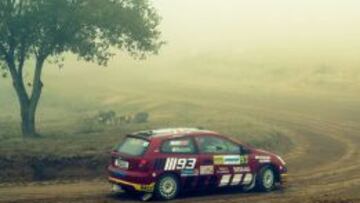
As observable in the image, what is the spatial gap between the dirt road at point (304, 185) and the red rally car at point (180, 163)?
42 centimetres

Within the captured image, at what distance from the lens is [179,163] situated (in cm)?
1655

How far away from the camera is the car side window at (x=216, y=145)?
17.1 meters

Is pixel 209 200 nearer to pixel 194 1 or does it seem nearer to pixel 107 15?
pixel 107 15

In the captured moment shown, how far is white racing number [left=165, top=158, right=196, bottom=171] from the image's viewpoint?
53.8 feet

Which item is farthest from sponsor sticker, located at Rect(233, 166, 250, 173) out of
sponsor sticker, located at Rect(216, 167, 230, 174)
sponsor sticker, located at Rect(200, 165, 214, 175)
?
sponsor sticker, located at Rect(200, 165, 214, 175)

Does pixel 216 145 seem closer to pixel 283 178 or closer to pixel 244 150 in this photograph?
pixel 244 150

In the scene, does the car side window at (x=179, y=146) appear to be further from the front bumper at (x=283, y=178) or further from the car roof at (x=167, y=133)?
the front bumper at (x=283, y=178)

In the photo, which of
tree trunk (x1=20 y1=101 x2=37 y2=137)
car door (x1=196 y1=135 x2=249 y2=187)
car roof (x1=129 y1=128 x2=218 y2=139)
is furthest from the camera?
tree trunk (x1=20 y1=101 x2=37 y2=137)

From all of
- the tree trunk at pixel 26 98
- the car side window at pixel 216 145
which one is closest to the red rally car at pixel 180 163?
the car side window at pixel 216 145

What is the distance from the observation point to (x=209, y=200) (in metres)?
16.7

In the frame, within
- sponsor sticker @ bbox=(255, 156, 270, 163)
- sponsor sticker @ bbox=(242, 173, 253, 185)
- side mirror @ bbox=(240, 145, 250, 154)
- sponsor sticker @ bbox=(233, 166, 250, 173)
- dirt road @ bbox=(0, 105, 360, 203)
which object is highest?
side mirror @ bbox=(240, 145, 250, 154)

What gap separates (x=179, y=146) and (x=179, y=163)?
17.2 inches

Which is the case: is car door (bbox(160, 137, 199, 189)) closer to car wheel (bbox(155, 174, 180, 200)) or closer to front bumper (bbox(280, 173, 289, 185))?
car wheel (bbox(155, 174, 180, 200))

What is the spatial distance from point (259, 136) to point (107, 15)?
7716mm
